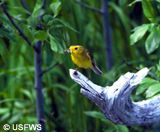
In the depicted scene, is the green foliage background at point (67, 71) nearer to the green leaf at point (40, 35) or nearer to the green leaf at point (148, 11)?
the green leaf at point (148, 11)

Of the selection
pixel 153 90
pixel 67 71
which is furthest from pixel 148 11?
pixel 67 71

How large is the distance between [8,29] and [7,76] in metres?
1.49

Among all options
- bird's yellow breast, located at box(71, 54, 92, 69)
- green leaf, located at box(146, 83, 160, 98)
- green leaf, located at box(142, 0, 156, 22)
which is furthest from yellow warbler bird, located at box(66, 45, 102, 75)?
green leaf, located at box(142, 0, 156, 22)

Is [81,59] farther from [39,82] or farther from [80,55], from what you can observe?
[39,82]

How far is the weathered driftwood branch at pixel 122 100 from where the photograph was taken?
1713mm

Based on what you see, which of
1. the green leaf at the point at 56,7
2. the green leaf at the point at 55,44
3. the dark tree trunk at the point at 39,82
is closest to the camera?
the green leaf at the point at 55,44

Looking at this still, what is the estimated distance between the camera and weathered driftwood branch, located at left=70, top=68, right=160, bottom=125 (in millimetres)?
1713

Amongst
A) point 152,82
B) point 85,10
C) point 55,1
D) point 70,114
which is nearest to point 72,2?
point 85,10

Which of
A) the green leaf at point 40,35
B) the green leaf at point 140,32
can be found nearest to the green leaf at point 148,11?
the green leaf at point 140,32

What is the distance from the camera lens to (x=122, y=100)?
1.75 meters

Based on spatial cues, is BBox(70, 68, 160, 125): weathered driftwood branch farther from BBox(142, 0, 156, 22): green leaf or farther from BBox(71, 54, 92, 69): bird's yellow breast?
BBox(142, 0, 156, 22): green leaf

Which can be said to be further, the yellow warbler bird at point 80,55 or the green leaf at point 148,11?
the green leaf at point 148,11

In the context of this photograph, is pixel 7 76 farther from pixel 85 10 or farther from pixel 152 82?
pixel 152 82

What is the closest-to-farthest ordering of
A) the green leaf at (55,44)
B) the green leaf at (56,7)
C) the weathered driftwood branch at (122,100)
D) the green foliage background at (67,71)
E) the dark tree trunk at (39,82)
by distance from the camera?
1. the weathered driftwood branch at (122,100)
2. the green leaf at (55,44)
3. the green leaf at (56,7)
4. the dark tree trunk at (39,82)
5. the green foliage background at (67,71)
